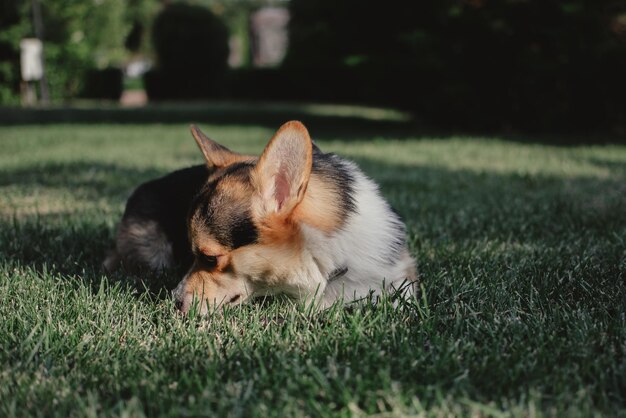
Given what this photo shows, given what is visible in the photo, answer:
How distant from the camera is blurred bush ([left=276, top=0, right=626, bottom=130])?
33.0ft

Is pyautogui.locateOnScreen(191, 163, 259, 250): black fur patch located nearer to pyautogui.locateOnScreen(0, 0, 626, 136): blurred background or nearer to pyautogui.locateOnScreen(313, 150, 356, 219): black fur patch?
pyautogui.locateOnScreen(313, 150, 356, 219): black fur patch

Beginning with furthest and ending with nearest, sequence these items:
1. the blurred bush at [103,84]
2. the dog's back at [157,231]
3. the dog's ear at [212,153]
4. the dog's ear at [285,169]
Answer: the blurred bush at [103,84], the dog's back at [157,231], the dog's ear at [212,153], the dog's ear at [285,169]

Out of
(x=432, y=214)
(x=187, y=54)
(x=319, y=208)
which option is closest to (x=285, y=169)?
(x=319, y=208)

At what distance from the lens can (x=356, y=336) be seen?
7.50ft

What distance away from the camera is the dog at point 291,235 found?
2475 mm

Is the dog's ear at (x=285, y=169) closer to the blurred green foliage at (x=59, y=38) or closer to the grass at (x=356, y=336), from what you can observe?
the grass at (x=356, y=336)

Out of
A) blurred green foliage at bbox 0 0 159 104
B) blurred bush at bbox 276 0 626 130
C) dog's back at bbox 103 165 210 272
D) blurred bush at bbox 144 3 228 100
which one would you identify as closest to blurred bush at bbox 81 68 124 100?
blurred green foliage at bbox 0 0 159 104

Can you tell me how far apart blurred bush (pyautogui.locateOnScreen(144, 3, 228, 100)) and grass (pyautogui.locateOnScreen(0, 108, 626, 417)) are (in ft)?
75.8

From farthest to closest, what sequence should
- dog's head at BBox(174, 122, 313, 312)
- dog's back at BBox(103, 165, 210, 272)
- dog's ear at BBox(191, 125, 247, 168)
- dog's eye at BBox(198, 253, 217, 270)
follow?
dog's back at BBox(103, 165, 210, 272) → dog's ear at BBox(191, 125, 247, 168) → dog's eye at BBox(198, 253, 217, 270) → dog's head at BBox(174, 122, 313, 312)

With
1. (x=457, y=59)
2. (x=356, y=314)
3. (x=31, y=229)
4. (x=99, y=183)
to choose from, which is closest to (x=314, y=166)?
(x=356, y=314)

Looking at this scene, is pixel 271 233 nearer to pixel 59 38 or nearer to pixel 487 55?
pixel 487 55

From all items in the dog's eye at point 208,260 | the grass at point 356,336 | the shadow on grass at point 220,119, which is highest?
the dog's eye at point 208,260

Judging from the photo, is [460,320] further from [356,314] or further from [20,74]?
[20,74]

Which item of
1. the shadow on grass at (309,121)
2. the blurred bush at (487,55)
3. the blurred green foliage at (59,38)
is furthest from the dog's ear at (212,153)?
the blurred green foliage at (59,38)
